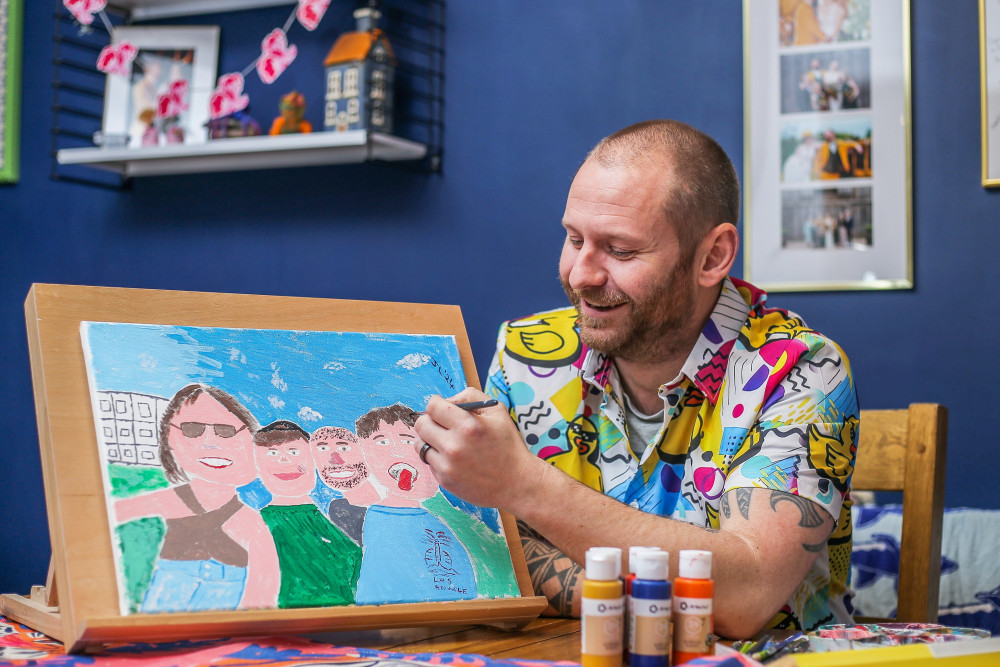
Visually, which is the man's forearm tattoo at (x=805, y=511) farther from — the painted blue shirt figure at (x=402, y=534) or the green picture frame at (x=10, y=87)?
the green picture frame at (x=10, y=87)

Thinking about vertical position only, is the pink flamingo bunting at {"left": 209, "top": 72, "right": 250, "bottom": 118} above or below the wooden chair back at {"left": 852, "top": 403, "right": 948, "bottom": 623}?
above

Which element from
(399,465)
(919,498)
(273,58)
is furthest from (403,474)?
(273,58)

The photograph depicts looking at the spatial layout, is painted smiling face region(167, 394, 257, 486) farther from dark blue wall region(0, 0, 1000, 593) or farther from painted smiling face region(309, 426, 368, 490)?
dark blue wall region(0, 0, 1000, 593)

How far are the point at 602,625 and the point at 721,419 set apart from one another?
0.50m

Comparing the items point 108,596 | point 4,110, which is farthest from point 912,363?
point 4,110

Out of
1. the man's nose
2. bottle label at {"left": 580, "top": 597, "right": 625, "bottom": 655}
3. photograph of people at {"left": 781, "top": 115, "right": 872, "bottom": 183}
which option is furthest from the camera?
photograph of people at {"left": 781, "top": 115, "right": 872, "bottom": 183}

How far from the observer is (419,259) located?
2.49 m

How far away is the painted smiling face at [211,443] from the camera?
89cm

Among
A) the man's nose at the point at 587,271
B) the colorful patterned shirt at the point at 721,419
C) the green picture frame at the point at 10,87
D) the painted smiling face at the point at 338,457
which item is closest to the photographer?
the painted smiling face at the point at 338,457

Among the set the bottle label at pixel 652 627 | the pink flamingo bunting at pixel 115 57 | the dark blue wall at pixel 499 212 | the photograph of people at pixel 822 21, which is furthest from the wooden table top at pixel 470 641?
the pink flamingo bunting at pixel 115 57

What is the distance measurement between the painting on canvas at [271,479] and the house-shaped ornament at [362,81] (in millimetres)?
1383

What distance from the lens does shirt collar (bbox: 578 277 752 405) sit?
4.01 ft

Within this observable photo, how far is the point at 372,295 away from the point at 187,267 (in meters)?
0.60

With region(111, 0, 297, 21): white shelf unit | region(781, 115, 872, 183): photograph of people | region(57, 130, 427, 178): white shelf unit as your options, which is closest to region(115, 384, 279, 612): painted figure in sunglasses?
region(57, 130, 427, 178): white shelf unit
